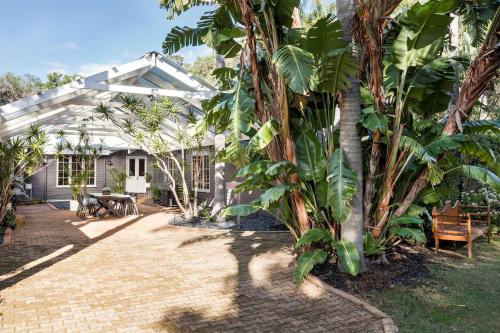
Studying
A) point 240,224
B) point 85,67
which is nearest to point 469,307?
point 240,224

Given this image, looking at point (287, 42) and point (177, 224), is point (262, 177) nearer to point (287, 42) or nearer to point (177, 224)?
point (287, 42)

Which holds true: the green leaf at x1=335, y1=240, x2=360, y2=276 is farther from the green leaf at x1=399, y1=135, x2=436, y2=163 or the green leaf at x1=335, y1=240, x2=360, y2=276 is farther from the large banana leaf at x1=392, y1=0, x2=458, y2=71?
the large banana leaf at x1=392, y1=0, x2=458, y2=71

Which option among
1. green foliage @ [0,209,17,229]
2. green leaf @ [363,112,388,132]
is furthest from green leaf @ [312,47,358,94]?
green foliage @ [0,209,17,229]

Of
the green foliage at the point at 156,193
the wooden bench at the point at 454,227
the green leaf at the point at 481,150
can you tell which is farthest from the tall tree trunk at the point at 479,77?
the green foliage at the point at 156,193

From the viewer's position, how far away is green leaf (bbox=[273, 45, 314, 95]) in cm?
458

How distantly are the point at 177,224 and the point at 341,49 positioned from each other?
737cm

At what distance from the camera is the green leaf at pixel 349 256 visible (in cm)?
479

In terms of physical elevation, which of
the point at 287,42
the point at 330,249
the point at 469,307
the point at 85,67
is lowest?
the point at 469,307

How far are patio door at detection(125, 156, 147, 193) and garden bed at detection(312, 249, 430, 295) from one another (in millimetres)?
15420

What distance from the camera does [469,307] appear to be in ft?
14.2

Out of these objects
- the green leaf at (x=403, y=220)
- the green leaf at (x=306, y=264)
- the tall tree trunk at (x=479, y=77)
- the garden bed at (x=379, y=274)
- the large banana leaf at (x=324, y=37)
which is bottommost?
the garden bed at (x=379, y=274)

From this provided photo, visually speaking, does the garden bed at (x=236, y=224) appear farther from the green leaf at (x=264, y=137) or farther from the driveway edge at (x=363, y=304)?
the green leaf at (x=264, y=137)

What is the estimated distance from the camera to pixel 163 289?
505 cm

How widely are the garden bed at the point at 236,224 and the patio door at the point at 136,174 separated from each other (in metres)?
8.79
